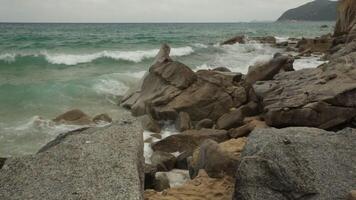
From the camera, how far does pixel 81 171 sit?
4871mm

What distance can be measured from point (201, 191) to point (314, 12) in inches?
Answer: 6717

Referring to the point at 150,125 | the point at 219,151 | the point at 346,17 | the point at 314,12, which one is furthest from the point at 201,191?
the point at 314,12

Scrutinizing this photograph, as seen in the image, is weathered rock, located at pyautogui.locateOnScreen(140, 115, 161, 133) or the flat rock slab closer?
the flat rock slab

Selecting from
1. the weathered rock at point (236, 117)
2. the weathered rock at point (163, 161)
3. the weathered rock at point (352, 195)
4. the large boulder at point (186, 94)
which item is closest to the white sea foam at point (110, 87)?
the large boulder at point (186, 94)

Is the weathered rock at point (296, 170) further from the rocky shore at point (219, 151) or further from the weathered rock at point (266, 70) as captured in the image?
the weathered rock at point (266, 70)

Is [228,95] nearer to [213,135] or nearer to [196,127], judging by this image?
[196,127]

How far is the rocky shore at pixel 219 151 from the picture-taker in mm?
4820

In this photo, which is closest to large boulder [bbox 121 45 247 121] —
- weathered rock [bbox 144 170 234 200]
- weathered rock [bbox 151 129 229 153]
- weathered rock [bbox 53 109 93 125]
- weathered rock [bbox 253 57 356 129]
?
weathered rock [bbox 253 57 356 129]

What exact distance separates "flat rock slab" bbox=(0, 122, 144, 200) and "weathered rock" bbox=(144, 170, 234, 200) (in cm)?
72

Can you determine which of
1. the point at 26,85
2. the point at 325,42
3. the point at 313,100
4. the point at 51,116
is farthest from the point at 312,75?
the point at 325,42

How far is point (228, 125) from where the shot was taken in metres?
10.2

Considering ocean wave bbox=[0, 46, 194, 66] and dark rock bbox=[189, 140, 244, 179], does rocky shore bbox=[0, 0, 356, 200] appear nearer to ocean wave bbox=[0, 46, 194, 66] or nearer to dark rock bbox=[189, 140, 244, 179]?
dark rock bbox=[189, 140, 244, 179]

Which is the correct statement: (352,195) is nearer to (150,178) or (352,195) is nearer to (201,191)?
(201,191)

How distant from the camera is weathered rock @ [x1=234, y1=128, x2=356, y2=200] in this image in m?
5.07
